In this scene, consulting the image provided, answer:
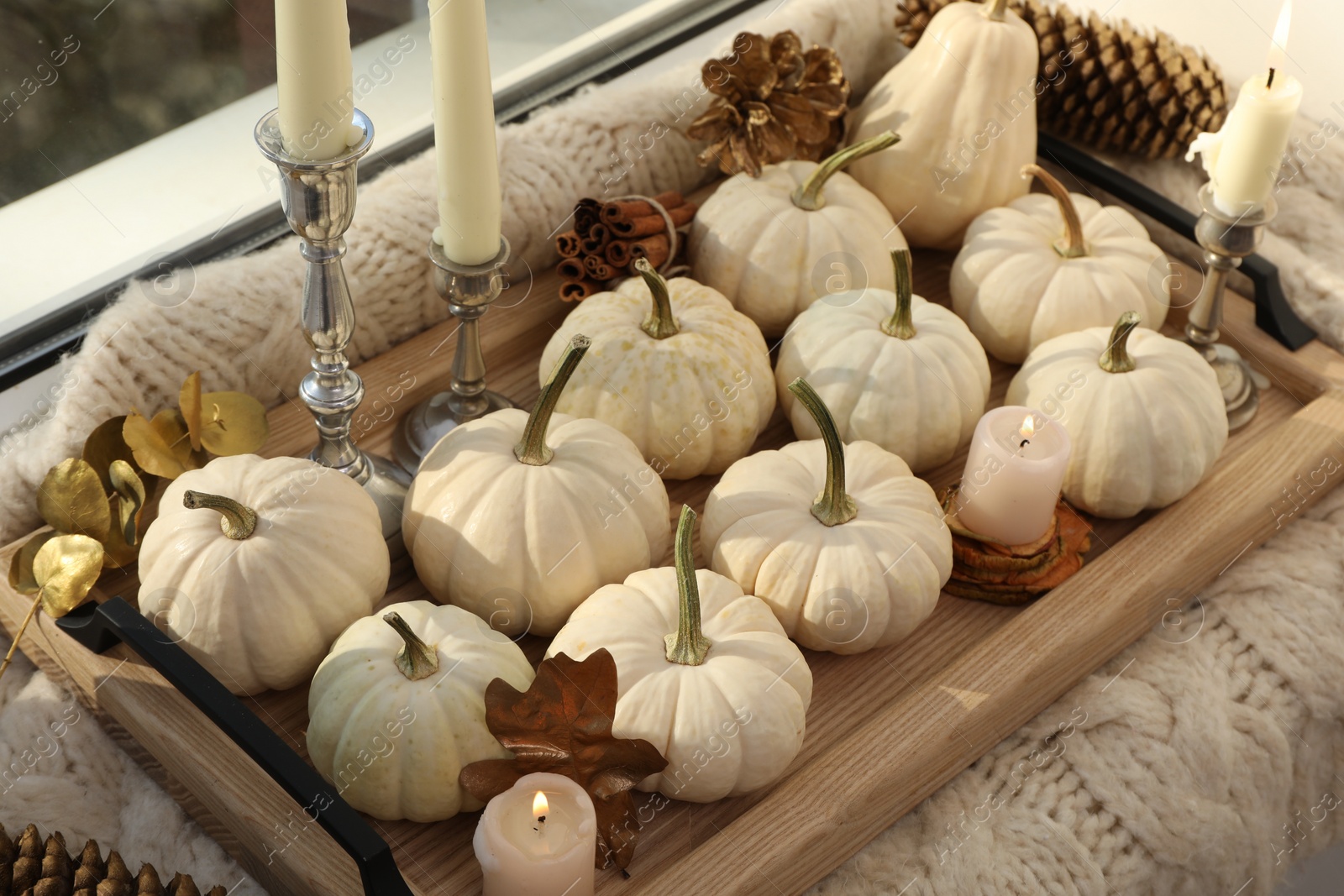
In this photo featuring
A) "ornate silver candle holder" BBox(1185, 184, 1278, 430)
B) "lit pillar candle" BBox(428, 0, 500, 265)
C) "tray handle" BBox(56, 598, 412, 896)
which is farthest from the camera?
"ornate silver candle holder" BBox(1185, 184, 1278, 430)

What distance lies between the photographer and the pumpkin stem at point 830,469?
787mm

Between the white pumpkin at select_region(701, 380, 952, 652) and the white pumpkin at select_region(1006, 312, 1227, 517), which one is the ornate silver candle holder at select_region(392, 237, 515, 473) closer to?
the white pumpkin at select_region(701, 380, 952, 652)

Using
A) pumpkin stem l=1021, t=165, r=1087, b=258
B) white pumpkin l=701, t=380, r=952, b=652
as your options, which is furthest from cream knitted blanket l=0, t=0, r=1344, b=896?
pumpkin stem l=1021, t=165, r=1087, b=258

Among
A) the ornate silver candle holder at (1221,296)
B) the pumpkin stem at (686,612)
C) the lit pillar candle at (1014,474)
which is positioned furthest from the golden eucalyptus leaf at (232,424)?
the ornate silver candle holder at (1221,296)

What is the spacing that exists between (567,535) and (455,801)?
0.54ft

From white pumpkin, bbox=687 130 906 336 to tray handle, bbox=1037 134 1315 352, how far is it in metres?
0.24

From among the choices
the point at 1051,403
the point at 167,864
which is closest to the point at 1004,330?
the point at 1051,403

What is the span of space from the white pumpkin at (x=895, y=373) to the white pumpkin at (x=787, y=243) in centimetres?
7

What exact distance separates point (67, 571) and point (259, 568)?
0.14 metres

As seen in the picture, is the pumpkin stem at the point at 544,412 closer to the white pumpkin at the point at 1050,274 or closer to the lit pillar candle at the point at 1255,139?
the white pumpkin at the point at 1050,274

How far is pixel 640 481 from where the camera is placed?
0.82 metres

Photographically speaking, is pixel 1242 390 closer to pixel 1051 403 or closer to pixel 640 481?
pixel 1051 403

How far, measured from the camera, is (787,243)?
100 centimetres

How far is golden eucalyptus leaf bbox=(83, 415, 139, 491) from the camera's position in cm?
84
